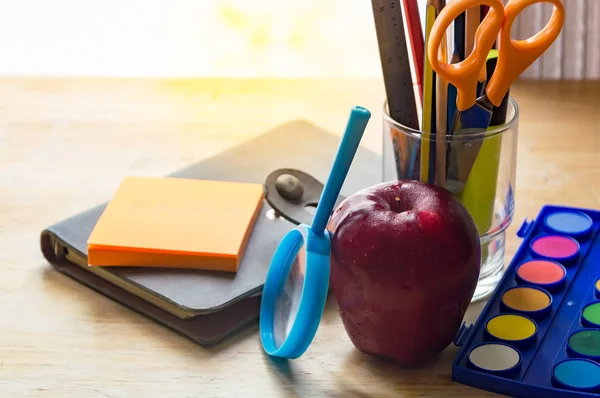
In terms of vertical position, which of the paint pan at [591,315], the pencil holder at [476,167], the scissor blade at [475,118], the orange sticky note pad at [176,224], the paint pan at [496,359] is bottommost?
the paint pan at [591,315]

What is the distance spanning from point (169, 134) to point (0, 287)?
34 cm

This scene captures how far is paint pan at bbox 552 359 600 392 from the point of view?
0.55 m

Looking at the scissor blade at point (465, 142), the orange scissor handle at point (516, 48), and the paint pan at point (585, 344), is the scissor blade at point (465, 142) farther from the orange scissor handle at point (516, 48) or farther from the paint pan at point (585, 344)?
the paint pan at point (585, 344)

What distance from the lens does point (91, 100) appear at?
109cm

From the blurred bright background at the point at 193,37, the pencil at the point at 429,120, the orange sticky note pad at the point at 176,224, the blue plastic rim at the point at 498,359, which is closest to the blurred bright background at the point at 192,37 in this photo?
the blurred bright background at the point at 193,37

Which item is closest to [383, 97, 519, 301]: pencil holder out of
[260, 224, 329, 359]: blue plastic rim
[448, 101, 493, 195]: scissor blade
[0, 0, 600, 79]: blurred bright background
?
[448, 101, 493, 195]: scissor blade

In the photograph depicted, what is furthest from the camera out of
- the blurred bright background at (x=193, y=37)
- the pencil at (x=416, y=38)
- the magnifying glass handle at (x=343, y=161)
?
the blurred bright background at (x=193, y=37)

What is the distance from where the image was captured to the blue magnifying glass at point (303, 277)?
56 cm

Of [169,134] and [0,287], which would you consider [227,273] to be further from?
[169,134]

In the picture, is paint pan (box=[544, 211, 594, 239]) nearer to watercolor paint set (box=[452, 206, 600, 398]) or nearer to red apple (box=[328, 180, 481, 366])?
watercolor paint set (box=[452, 206, 600, 398])

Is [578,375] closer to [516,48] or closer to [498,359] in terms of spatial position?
[498,359]

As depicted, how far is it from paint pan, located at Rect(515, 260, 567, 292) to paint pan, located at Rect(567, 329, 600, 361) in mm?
58

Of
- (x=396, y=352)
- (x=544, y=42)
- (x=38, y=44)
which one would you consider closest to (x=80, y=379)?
(x=396, y=352)

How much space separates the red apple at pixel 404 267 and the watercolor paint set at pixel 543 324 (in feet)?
0.11
